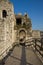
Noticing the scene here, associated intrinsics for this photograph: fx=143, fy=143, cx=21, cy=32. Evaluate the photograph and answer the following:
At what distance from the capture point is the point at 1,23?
58.5ft

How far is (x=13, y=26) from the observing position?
2617 centimetres

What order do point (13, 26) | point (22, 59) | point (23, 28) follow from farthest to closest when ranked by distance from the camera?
1. point (23, 28)
2. point (13, 26)
3. point (22, 59)

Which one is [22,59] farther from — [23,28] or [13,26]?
[23,28]

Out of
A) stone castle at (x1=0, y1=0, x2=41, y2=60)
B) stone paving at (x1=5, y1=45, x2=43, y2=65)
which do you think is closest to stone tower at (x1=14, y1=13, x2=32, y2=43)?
stone castle at (x1=0, y1=0, x2=41, y2=60)

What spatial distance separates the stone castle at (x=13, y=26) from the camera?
61.6 feet

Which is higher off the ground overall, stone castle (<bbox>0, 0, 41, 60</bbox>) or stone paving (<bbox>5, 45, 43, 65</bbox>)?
stone castle (<bbox>0, 0, 41, 60</bbox>)

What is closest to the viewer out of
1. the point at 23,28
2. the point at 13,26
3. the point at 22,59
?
the point at 22,59

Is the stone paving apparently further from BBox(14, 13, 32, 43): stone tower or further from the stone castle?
BBox(14, 13, 32, 43): stone tower

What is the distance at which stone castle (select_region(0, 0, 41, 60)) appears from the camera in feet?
61.6

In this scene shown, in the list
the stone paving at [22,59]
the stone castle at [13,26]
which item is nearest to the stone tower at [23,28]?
the stone castle at [13,26]

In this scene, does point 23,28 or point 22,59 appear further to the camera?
point 23,28

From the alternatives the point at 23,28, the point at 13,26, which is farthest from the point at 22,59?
the point at 23,28

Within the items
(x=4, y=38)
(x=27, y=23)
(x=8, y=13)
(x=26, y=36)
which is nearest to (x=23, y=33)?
(x=26, y=36)

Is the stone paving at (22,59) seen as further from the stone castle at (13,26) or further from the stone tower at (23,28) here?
the stone tower at (23,28)
